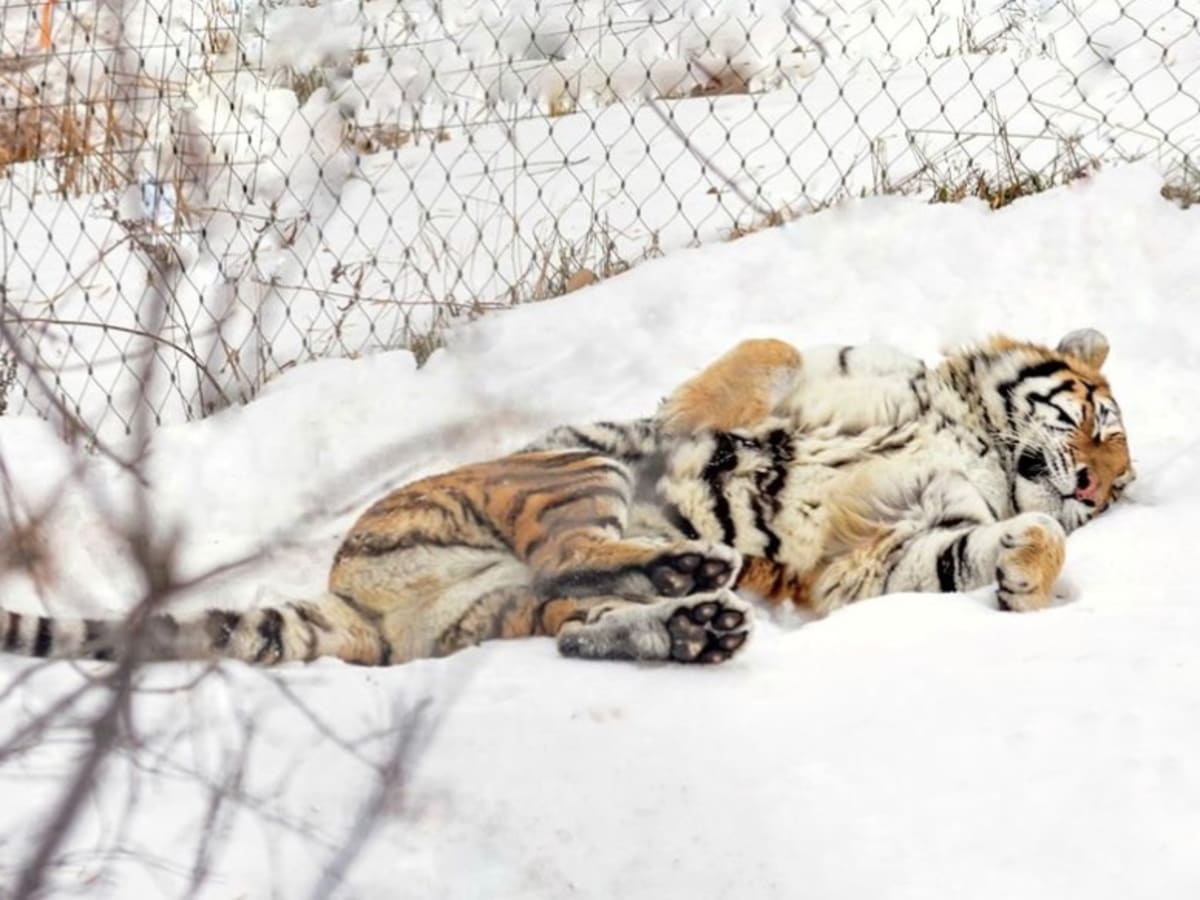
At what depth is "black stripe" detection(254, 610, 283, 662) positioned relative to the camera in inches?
161

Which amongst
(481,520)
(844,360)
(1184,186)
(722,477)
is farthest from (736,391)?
(1184,186)

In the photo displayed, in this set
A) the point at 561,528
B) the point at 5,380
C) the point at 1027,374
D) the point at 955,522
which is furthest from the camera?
the point at 5,380

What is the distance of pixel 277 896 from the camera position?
3027 mm

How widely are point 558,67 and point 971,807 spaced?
577cm

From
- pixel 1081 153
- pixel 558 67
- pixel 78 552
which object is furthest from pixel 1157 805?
pixel 558 67

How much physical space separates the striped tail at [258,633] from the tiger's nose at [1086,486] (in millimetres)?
1805

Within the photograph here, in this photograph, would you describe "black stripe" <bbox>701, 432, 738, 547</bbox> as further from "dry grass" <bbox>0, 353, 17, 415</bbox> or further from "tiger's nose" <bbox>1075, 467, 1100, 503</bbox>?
"dry grass" <bbox>0, 353, 17, 415</bbox>

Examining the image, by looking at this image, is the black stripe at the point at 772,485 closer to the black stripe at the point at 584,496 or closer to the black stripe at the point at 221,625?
the black stripe at the point at 584,496

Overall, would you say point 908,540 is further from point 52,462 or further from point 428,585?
point 52,462

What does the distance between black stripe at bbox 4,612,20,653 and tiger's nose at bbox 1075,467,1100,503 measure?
102 inches

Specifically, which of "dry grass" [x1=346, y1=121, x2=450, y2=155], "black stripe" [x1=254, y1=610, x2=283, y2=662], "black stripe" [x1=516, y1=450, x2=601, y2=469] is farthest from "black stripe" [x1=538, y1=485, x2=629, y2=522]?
"dry grass" [x1=346, y1=121, x2=450, y2=155]

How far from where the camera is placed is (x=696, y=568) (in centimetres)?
407

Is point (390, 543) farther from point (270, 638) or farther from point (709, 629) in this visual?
point (709, 629)

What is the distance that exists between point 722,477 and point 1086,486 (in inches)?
36.9
